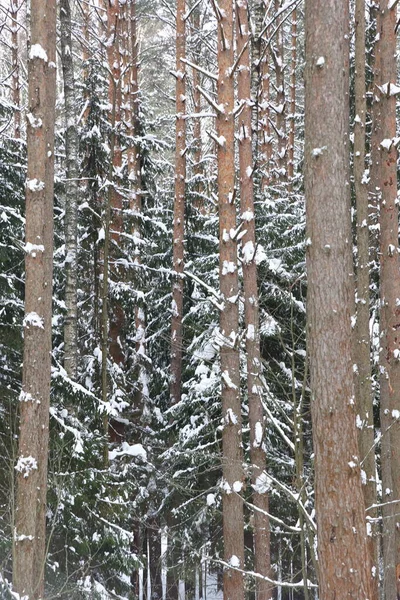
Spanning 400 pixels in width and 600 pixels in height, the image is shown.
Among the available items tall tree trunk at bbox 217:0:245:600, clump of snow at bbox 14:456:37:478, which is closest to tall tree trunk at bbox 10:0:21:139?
tall tree trunk at bbox 217:0:245:600

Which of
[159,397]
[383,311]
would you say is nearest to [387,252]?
[383,311]

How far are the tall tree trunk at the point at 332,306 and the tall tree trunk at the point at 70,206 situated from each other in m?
6.63

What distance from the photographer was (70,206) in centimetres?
1091

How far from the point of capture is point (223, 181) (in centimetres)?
913

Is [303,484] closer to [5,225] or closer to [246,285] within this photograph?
[246,285]

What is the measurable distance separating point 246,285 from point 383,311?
2.07 meters

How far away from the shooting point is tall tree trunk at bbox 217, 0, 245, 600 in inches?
339

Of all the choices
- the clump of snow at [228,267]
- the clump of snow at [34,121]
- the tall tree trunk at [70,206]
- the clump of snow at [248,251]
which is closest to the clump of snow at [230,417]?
the clump of snow at [228,267]

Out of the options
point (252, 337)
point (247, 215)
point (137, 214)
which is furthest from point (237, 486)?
point (137, 214)

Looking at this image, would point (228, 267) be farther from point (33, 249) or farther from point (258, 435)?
point (33, 249)

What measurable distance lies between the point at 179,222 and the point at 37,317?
25.8 feet

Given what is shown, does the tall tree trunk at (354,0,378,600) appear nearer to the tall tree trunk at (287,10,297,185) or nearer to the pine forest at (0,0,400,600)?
the pine forest at (0,0,400,600)

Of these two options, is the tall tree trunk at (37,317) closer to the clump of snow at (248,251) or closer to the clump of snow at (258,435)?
the clump of snow at (248,251)

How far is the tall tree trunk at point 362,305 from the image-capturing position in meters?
8.24
